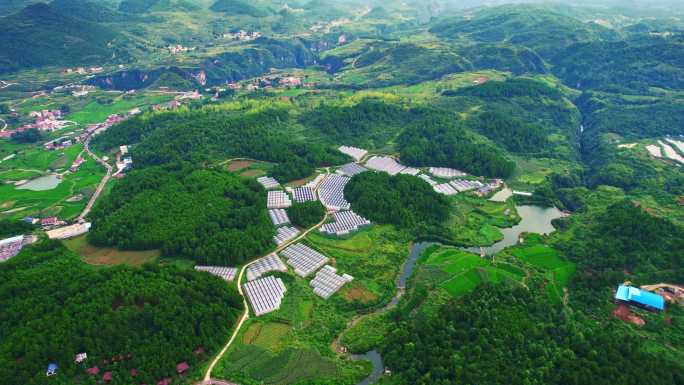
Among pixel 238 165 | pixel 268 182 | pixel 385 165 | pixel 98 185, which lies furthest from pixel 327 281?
pixel 98 185

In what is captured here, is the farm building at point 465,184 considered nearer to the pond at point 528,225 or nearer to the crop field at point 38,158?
the pond at point 528,225

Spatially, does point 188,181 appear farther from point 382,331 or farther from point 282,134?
point 382,331

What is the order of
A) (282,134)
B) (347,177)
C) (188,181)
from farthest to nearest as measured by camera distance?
(282,134), (347,177), (188,181)

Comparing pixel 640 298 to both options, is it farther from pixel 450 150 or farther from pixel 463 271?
pixel 450 150

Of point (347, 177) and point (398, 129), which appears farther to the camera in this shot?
point (398, 129)

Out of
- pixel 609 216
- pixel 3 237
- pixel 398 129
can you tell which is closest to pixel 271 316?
pixel 3 237

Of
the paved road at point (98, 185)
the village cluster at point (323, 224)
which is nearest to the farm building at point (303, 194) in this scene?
the village cluster at point (323, 224)
